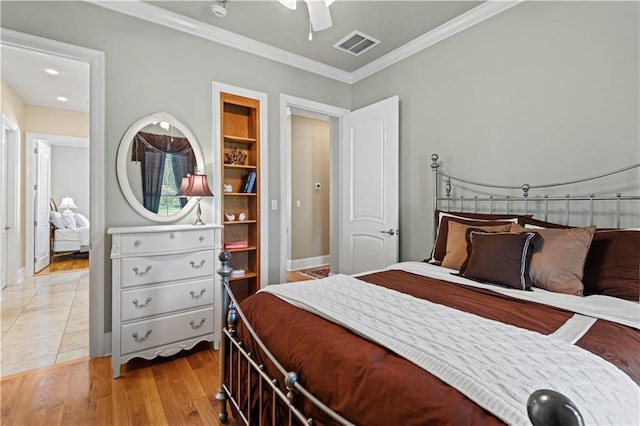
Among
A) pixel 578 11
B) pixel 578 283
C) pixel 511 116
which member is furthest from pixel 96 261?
pixel 578 11

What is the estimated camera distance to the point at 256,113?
3.34 m

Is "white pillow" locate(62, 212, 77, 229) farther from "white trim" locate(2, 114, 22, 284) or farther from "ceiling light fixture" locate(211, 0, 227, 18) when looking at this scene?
"ceiling light fixture" locate(211, 0, 227, 18)

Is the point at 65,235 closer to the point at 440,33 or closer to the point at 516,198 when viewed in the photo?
the point at 440,33

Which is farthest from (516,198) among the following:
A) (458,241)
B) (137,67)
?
(137,67)

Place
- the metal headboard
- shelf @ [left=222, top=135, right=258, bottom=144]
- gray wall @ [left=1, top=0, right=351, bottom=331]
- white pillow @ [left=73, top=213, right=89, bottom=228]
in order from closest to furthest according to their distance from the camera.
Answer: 1. the metal headboard
2. gray wall @ [left=1, top=0, right=351, bottom=331]
3. shelf @ [left=222, top=135, right=258, bottom=144]
4. white pillow @ [left=73, top=213, right=89, bottom=228]

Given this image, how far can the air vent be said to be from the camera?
3.07 meters

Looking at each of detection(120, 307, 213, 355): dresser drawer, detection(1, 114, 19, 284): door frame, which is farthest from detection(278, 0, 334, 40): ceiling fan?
detection(1, 114, 19, 284): door frame

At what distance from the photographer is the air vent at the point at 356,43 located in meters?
3.07

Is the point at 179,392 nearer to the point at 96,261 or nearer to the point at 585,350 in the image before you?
the point at 96,261

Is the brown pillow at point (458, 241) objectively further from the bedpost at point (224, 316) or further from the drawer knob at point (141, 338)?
the drawer knob at point (141, 338)

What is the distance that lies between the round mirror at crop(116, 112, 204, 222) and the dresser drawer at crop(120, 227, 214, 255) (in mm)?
411

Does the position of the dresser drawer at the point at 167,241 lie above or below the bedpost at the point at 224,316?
above

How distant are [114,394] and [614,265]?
2.97 m

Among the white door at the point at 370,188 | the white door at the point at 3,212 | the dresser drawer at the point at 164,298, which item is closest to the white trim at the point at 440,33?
the white door at the point at 370,188
